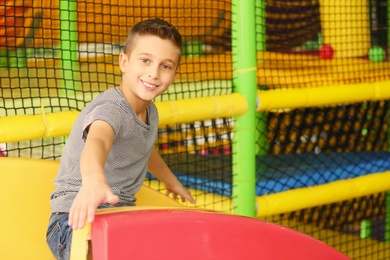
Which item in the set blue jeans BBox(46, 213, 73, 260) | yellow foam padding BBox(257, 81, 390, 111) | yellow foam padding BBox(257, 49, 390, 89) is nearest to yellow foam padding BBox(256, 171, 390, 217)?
yellow foam padding BBox(257, 81, 390, 111)

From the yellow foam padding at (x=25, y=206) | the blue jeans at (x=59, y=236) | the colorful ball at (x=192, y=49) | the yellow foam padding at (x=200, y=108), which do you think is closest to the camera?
the blue jeans at (x=59, y=236)

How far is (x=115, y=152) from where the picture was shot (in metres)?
1.91

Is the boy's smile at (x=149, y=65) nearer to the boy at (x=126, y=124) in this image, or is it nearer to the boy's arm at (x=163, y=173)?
the boy at (x=126, y=124)

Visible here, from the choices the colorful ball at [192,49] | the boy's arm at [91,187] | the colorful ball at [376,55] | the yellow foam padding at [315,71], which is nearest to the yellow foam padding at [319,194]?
the yellow foam padding at [315,71]

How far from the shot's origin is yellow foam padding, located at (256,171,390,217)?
2820 mm

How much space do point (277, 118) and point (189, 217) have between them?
2.26 meters

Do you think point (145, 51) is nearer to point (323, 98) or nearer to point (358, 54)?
point (323, 98)

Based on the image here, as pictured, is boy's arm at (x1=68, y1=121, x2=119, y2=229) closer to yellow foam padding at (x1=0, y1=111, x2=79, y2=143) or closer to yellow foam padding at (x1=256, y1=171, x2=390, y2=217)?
yellow foam padding at (x1=0, y1=111, x2=79, y2=143)

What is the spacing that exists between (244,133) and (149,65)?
923 mm

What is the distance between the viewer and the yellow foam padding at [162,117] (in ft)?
7.12

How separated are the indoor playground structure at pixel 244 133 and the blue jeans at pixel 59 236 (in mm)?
171

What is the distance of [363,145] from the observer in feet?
13.1

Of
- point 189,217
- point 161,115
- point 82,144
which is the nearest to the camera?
point 189,217

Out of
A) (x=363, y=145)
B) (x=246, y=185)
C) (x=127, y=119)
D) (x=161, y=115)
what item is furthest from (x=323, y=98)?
(x=127, y=119)
